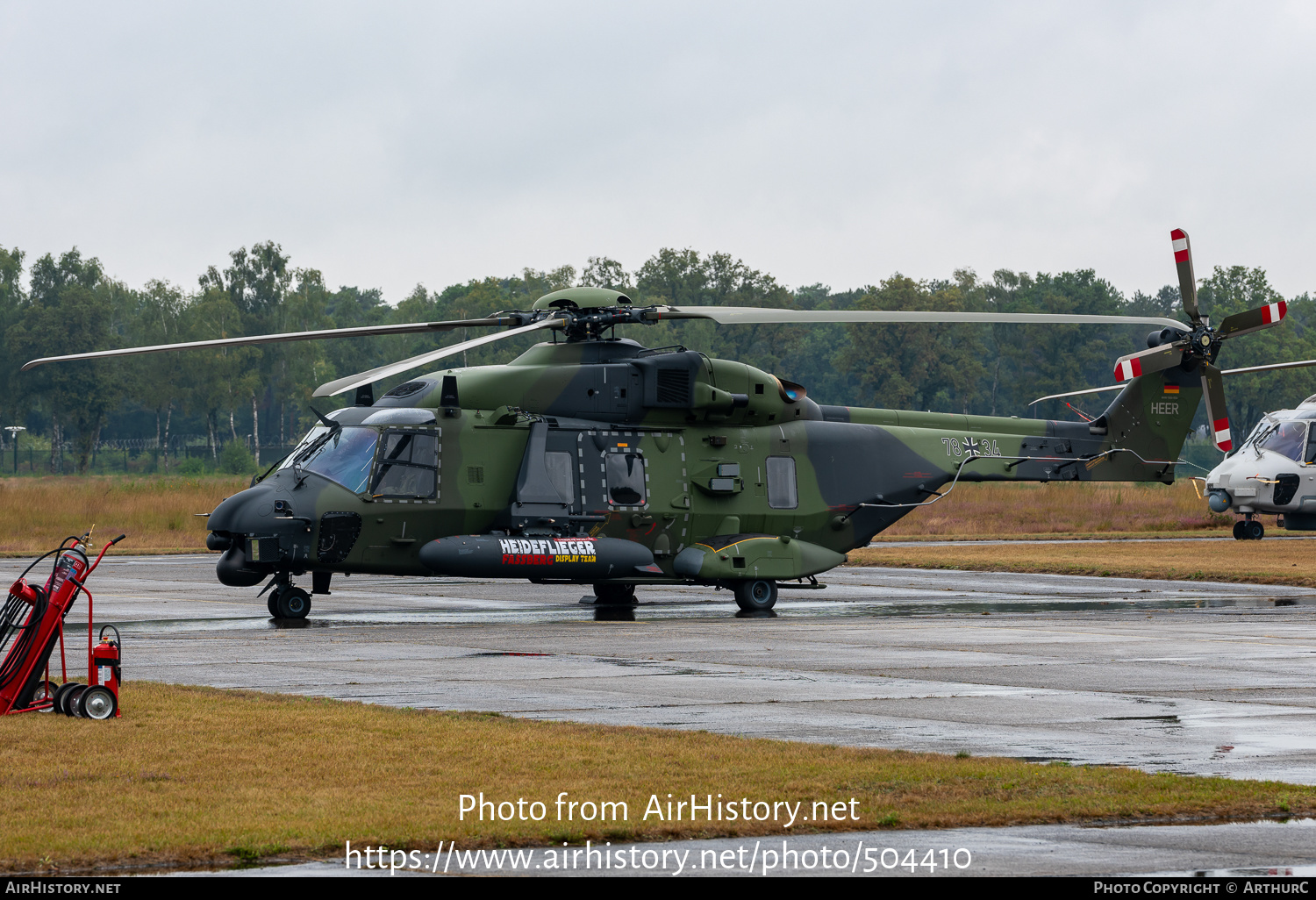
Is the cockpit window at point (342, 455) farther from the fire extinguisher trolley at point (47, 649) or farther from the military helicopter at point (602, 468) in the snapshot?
the fire extinguisher trolley at point (47, 649)

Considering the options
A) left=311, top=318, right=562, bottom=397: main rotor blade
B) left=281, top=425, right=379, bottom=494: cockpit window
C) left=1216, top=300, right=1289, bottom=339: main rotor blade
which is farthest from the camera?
left=1216, top=300, right=1289, bottom=339: main rotor blade

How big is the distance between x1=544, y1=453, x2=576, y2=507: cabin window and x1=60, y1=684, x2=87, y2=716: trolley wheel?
11070 millimetres

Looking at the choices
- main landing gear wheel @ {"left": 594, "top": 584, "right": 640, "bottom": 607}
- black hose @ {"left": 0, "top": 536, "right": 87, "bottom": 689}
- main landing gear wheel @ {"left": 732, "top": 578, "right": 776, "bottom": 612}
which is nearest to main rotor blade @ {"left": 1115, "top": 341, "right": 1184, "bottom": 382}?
main landing gear wheel @ {"left": 732, "top": 578, "right": 776, "bottom": 612}

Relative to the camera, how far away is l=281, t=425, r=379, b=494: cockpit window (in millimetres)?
21359

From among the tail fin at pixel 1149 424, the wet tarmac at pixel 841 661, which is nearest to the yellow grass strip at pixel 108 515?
the wet tarmac at pixel 841 661

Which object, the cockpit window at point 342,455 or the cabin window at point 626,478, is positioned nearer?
the cockpit window at point 342,455

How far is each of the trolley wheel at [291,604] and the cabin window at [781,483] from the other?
6999 millimetres

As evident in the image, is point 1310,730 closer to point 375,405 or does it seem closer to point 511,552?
point 511,552

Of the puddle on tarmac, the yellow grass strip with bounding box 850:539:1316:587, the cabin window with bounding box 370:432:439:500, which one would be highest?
the cabin window with bounding box 370:432:439:500

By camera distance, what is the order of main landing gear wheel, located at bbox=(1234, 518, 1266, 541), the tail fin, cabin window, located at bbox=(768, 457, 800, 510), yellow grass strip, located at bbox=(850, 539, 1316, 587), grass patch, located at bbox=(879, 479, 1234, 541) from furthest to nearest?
grass patch, located at bbox=(879, 479, 1234, 541), main landing gear wheel, located at bbox=(1234, 518, 1266, 541), yellow grass strip, located at bbox=(850, 539, 1316, 587), the tail fin, cabin window, located at bbox=(768, 457, 800, 510)

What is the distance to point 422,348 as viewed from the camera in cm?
11469

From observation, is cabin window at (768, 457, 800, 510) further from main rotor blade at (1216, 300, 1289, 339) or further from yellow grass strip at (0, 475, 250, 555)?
yellow grass strip at (0, 475, 250, 555)

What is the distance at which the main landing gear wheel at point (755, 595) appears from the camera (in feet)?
77.3
